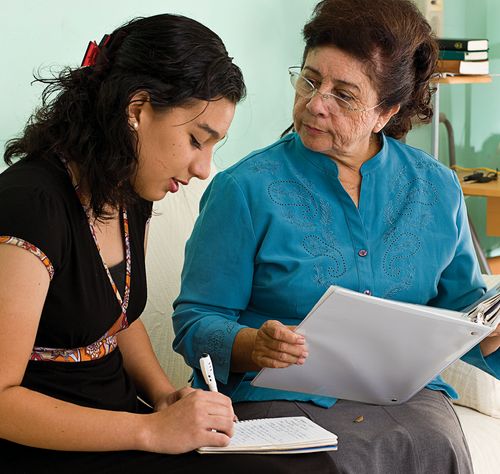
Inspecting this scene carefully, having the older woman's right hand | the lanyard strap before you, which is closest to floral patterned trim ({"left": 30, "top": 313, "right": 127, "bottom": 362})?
the lanyard strap

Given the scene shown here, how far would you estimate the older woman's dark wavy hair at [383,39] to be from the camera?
5.69 feet

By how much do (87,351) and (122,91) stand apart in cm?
39

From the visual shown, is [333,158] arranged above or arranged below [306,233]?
above

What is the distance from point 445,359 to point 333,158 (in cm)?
45

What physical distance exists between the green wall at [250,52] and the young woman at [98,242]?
72cm

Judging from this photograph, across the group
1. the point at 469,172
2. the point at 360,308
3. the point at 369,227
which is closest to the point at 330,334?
the point at 360,308

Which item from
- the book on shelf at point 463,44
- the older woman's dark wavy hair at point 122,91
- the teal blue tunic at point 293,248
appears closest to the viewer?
the older woman's dark wavy hair at point 122,91

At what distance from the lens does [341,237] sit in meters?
1.74

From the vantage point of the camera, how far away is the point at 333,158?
1806mm

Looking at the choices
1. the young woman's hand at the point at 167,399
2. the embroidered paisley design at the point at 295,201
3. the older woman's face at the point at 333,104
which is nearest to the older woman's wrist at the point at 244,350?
the young woman's hand at the point at 167,399

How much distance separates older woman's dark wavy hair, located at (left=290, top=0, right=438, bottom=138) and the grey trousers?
0.60m

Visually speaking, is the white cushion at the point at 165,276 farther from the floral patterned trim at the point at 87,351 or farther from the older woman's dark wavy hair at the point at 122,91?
the older woman's dark wavy hair at the point at 122,91

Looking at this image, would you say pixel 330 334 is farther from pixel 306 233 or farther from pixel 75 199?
pixel 75 199

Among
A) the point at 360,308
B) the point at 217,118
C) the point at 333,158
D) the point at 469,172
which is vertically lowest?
the point at 469,172
